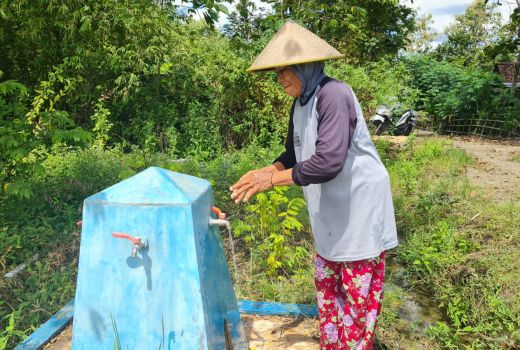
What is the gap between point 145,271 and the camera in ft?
4.92

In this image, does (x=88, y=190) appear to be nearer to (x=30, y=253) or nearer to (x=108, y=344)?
(x=30, y=253)

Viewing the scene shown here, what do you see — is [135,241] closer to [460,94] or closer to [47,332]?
[47,332]

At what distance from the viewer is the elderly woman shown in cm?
165

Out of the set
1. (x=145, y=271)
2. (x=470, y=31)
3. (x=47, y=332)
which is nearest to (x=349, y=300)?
(x=145, y=271)

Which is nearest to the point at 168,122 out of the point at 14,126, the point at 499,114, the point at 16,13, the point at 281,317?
the point at 16,13

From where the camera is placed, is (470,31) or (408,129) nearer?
(408,129)

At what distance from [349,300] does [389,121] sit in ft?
25.0

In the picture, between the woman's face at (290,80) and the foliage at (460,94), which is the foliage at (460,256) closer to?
the woman's face at (290,80)

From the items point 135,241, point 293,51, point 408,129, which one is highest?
point 293,51

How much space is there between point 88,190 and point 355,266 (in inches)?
128

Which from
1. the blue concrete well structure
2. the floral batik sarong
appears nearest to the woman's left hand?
the blue concrete well structure

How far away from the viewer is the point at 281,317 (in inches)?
100

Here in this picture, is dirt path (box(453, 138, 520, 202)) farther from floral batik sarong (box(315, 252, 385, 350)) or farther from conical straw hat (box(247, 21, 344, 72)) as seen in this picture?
conical straw hat (box(247, 21, 344, 72))

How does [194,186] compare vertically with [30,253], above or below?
above
